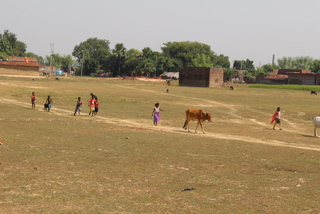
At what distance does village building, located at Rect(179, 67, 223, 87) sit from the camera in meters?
87.1

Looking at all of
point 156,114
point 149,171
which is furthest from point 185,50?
point 149,171

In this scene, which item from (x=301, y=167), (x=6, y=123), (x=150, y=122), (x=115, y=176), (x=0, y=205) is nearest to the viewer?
(x=0, y=205)

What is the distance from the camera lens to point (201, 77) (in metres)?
88.1

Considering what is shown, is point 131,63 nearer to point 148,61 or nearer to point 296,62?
point 148,61

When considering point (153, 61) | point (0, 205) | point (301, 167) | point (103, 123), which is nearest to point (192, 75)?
point (153, 61)

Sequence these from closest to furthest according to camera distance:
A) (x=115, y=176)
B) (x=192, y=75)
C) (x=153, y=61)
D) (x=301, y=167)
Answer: (x=115, y=176), (x=301, y=167), (x=192, y=75), (x=153, y=61)

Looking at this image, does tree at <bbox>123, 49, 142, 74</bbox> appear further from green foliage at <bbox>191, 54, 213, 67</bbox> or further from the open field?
the open field

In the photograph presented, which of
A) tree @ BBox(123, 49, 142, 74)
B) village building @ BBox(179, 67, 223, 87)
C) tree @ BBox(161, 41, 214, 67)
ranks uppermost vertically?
tree @ BBox(161, 41, 214, 67)

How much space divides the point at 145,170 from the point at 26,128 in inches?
365

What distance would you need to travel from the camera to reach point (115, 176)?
10797 mm

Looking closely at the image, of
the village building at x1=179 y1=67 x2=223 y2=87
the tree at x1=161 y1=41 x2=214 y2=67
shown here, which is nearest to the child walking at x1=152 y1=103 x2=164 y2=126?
the village building at x1=179 y1=67 x2=223 y2=87

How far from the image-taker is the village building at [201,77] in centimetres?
8707

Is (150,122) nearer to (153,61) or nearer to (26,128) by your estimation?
→ (26,128)

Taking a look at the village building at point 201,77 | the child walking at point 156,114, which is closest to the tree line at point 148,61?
the village building at point 201,77
